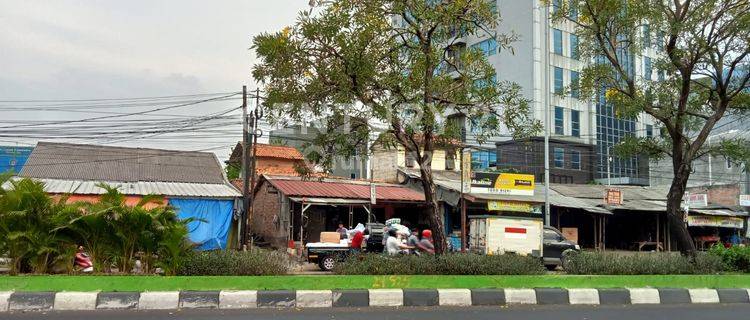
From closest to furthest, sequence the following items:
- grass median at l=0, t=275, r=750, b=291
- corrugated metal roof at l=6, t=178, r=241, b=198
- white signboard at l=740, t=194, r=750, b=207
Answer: grass median at l=0, t=275, r=750, b=291 → corrugated metal roof at l=6, t=178, r=241, b=198 → white signboard at l=740, t=194, r=750, b=207

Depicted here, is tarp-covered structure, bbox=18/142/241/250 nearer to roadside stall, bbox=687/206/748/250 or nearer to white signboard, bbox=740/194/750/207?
roadside stall, bbox=687/206/748/250

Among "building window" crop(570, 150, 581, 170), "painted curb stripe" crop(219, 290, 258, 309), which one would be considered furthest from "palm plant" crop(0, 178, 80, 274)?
"building window" crop(570, 150, 581, 170)

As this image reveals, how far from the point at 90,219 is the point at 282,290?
2957 millimetres

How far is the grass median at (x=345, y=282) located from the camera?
25.9 ft

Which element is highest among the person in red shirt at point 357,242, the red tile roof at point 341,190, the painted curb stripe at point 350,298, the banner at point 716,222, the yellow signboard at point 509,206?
the red tile roof at point 341,190

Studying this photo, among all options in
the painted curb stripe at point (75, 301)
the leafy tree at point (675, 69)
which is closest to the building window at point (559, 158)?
the leafy tree at point (675, 69)

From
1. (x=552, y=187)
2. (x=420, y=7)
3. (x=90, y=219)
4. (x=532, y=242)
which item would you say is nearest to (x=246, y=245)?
→ (x=532, y=242)

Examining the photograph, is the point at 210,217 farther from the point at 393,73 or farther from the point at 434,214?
the point at 393,73

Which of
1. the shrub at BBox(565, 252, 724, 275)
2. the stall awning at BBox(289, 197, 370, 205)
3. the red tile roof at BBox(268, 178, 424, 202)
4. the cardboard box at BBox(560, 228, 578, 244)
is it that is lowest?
the cardboard box at BBox(560, 228, 578, 244)

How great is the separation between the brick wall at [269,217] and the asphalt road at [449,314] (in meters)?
16.4

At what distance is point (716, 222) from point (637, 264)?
23941 millimetres

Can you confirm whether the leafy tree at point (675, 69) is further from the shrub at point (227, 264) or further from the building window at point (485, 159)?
the building window at point (485, 159)

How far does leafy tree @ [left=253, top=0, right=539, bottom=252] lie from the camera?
8.73 meters

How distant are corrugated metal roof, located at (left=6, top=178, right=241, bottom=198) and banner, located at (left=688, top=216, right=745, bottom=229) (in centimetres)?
2237
